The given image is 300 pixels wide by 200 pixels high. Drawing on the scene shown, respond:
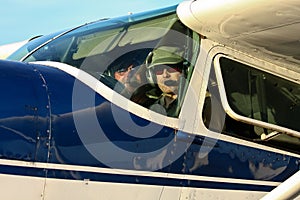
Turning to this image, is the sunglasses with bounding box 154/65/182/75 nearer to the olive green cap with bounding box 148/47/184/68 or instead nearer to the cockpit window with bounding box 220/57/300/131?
the olive green cap with bounding box 148/47/184/68

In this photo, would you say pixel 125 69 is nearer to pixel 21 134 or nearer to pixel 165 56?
pixel 165 56

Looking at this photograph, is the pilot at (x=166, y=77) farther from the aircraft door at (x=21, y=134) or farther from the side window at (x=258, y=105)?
the aircraft door at (x=21, y=134)

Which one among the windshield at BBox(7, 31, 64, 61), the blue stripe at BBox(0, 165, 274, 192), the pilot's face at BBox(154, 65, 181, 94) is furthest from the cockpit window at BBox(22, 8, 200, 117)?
the blue stripe at BBox(0, 165, 274, 192)

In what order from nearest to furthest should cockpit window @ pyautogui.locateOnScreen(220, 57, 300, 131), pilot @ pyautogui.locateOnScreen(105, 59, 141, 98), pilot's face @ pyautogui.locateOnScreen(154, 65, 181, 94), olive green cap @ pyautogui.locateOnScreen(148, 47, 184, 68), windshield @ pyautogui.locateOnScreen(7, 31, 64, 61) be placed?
pilot @ pyautogui.locateOnScreen(105, 59, 141, 98) → pilot's face @ pyautogui.locateOnScreen(154, 65, 181, 94) → olive green cap @ pyautogui.locateOnScreen(148, 47, 184, 68) → cockpit window @ pyautogui.locateOnScreen(220, 57, 300, 131) → windshield @ pyautogui.locateOnScreen(7, 31, 64, 61)

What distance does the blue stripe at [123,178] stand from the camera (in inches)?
119

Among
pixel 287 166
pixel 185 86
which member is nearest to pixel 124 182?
pixel 185 86

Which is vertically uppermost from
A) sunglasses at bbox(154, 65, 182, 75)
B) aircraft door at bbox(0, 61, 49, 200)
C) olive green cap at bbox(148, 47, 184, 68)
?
olive green cap at bbox(148, 47, 184, 68)

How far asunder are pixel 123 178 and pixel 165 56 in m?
1.02

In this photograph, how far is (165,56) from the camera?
3975 mm

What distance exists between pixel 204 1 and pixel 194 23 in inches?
6.8

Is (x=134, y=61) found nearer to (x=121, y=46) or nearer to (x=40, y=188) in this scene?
(x=121, y=46)

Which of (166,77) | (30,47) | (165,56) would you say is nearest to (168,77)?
(166,77)

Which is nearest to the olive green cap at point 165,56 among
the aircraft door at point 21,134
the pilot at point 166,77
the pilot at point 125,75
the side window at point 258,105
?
the pilot at point 166,77

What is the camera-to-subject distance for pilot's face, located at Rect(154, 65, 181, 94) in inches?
151
